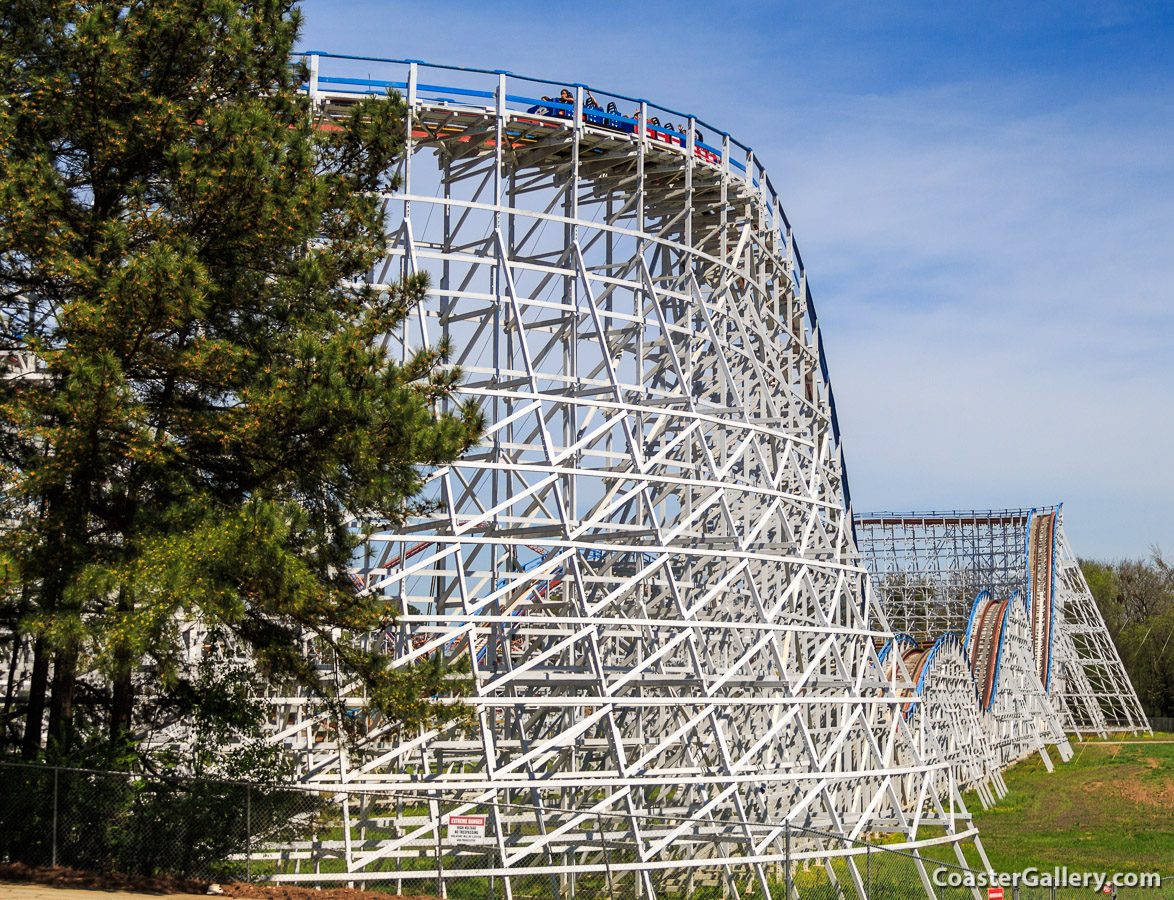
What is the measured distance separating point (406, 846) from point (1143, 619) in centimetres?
7974

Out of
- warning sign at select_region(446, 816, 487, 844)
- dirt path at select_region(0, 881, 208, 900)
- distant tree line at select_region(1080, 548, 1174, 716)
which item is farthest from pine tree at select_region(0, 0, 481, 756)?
distant tree line at select_region(1080, 548, 1174, 716)

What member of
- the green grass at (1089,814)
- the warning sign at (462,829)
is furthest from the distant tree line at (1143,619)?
the warning sign at (462,829)

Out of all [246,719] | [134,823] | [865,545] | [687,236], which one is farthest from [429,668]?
[865,545]

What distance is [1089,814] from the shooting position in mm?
31844

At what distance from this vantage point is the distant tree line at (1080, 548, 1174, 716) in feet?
229

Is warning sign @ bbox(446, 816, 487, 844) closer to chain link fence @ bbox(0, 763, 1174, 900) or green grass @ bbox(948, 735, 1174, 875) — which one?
chain link fence @ bbox(0, 763, 1174, 900)

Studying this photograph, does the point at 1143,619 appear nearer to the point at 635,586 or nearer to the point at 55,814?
the point at 635,586

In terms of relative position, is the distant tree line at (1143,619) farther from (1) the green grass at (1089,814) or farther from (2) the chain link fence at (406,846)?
(2) the chain link fence at (406,846)

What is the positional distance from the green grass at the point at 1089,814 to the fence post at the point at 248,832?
560 inches

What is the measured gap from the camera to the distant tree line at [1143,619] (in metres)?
69.7

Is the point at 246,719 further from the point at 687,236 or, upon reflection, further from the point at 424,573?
the point at 687,236

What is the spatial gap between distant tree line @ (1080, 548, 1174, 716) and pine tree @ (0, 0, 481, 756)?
220ft

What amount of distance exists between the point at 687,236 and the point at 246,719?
12624mm

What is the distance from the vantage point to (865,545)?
197ft
